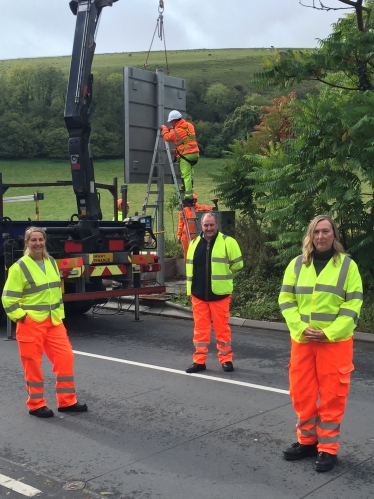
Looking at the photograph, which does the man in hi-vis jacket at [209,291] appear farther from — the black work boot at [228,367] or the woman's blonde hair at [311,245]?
the woman's blonde hair at [311,245]

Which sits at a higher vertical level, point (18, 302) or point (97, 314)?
point (18, 302)

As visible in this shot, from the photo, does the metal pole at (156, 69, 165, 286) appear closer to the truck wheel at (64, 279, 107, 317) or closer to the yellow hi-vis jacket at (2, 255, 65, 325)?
the truck wheel at (64, 279, 107, 317)

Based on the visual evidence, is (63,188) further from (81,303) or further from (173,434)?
(173,434)

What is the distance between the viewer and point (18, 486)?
4762 mm

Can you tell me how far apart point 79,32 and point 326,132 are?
4.35m

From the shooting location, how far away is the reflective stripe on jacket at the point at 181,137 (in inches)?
504

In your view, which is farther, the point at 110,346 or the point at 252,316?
the point at 252,316

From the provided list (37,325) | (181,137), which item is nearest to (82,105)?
(181,137)

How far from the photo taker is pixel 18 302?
6.39 metres

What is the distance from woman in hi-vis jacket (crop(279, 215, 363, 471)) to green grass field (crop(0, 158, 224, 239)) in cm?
965

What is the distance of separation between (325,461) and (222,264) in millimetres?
3446

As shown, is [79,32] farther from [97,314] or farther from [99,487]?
[99,487]

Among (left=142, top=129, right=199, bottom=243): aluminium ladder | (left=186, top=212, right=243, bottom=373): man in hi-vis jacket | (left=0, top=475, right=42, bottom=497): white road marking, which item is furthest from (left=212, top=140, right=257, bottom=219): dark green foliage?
(left=0, top=475, right=42, bottom=497): white road marking

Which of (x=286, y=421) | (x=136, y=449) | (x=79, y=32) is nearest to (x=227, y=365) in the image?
(x=286, y=421)
